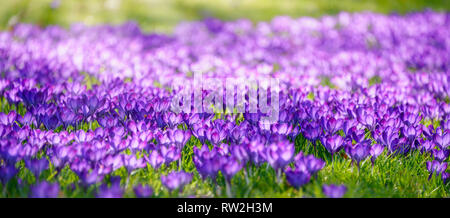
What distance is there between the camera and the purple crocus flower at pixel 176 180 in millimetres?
2488

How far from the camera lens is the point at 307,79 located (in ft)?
17.7

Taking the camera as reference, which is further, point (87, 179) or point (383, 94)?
point (383, 94)

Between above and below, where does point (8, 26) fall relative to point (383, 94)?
above

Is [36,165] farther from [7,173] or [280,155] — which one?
[280,155]

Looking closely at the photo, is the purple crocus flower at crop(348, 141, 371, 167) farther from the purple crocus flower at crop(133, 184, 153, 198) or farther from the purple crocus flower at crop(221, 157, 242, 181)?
the purple crocus flower at crop(133, 184, 153, 198)

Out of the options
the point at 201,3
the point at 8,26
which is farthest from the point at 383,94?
the point at 201,3

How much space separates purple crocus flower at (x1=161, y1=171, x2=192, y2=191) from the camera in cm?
249

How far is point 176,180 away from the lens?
2.49 metres

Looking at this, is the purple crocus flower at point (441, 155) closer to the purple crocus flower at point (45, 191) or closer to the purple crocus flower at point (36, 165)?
the purple crocus flower at point (45, 191)

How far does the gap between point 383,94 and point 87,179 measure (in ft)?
11.0

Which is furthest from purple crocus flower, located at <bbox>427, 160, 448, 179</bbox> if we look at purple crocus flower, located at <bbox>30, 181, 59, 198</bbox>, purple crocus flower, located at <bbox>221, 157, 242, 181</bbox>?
purple crocus flower, located at <bbox>30, 181, 59, 198</bbox>

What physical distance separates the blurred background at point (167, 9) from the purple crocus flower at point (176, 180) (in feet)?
28.5

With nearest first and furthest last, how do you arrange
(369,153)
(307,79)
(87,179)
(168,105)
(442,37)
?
(87,179)
(369,153)
(168,105)
(307,79)
(442,37)
